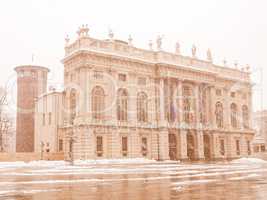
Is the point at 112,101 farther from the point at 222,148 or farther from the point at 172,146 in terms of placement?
the point at 222,148

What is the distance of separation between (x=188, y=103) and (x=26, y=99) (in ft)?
98.5

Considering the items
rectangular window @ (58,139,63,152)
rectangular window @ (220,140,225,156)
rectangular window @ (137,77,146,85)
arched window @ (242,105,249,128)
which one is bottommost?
rectangular window @ (220,140,225,156)

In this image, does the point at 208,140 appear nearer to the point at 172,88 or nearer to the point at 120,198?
the point at 172,88

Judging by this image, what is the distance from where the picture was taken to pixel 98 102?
4834cm

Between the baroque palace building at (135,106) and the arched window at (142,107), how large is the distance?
14 centimetres

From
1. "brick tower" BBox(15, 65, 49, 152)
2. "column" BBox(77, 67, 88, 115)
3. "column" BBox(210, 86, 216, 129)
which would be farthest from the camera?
"brick tower" BBox(15, 65, 49, 152)

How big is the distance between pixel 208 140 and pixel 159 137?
11508mm

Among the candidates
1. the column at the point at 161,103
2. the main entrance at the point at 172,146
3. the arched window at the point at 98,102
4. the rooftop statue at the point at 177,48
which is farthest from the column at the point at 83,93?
the rooftop statue at the point at 177,48

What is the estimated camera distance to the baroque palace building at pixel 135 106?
155 ft

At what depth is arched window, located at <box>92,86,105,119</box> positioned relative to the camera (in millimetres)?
47938

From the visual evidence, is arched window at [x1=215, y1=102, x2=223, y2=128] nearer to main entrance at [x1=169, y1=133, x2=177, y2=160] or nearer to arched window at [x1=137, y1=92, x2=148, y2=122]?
main entrance at [x1=169, y1=133, x2=177, y2=160]

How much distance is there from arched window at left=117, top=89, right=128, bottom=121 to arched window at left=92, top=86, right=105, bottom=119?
2.63 meters

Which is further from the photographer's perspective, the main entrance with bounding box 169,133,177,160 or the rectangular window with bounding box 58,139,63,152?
the main entrance with bounding box 169,133,177,160

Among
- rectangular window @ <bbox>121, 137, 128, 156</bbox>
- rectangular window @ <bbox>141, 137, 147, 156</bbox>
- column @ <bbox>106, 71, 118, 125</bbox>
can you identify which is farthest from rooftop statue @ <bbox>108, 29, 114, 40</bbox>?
rectangular window @ <bbox>141, 137, 147, 156</bbox>
